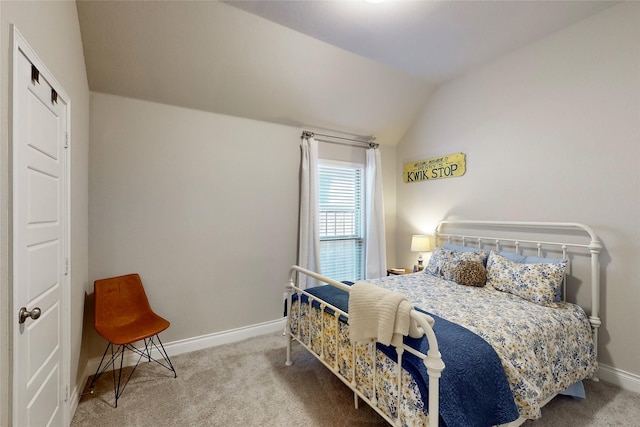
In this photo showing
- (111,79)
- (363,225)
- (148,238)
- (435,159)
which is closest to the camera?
(111,79)

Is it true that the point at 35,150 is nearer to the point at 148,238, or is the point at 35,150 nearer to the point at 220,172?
the point at 148,238

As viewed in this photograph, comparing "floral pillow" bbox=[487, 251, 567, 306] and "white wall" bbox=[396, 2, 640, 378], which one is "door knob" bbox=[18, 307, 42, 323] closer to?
"floral pillow" bbox=[487, 251, 567, 306]

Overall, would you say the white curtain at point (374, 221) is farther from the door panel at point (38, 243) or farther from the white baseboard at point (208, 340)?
the door panel at point (38, 243)

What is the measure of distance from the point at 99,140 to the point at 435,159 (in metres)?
3.57

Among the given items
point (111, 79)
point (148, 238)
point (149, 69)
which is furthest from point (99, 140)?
point (148, 238)

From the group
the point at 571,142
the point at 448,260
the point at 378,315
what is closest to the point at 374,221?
the point at 448,260

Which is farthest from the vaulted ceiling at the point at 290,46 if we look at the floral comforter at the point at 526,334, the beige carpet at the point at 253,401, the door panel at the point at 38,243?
the beige carpet at the point at 253,401

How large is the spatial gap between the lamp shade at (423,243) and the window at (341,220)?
76cm

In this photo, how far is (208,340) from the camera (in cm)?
285

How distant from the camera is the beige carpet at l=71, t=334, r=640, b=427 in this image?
183 centimetres

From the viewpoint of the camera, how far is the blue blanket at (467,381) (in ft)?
4.04

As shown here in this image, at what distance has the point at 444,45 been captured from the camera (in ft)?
8.80

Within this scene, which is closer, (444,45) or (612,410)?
Result: (612,410)

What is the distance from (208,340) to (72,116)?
2.23 metres
